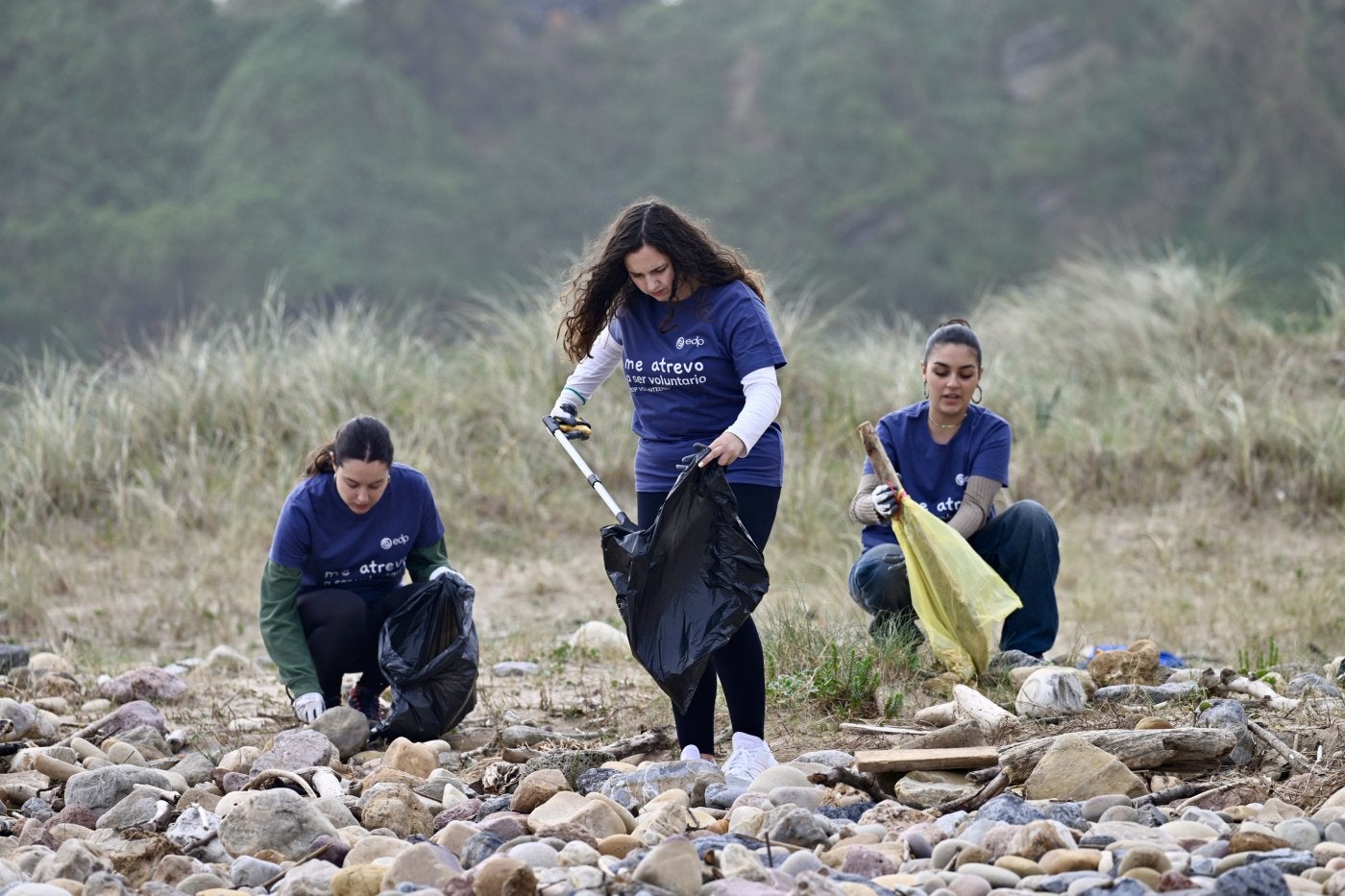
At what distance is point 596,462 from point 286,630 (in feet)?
14.6

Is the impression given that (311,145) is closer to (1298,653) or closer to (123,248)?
(123,248)

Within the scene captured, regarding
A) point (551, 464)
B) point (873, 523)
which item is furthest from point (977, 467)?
point (551, 464)

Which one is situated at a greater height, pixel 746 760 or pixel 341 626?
pixel 341 626

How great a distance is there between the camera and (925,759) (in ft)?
12.1

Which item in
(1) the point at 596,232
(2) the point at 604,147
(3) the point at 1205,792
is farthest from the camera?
(2) the point at 604,147

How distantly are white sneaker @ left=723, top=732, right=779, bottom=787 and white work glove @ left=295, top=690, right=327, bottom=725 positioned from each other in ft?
4.47

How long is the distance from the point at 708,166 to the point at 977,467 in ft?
98.3

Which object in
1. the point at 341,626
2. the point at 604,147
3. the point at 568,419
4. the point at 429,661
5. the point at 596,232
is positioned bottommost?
the point at 429,661

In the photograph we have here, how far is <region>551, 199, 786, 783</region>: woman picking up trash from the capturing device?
397cm

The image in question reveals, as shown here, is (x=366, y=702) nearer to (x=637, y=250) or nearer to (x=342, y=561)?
(x=342, y=561)

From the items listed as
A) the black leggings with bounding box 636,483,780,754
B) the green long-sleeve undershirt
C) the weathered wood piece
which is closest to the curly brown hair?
the black leggings with bounding box 636,483,780,754

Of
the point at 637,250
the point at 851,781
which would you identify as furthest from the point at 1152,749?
the point at 637,250

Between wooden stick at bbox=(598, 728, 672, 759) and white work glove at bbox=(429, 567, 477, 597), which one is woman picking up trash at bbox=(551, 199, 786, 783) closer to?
wooden stick at bbox=(598, 728, 672, 759)

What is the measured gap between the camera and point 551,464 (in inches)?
360
